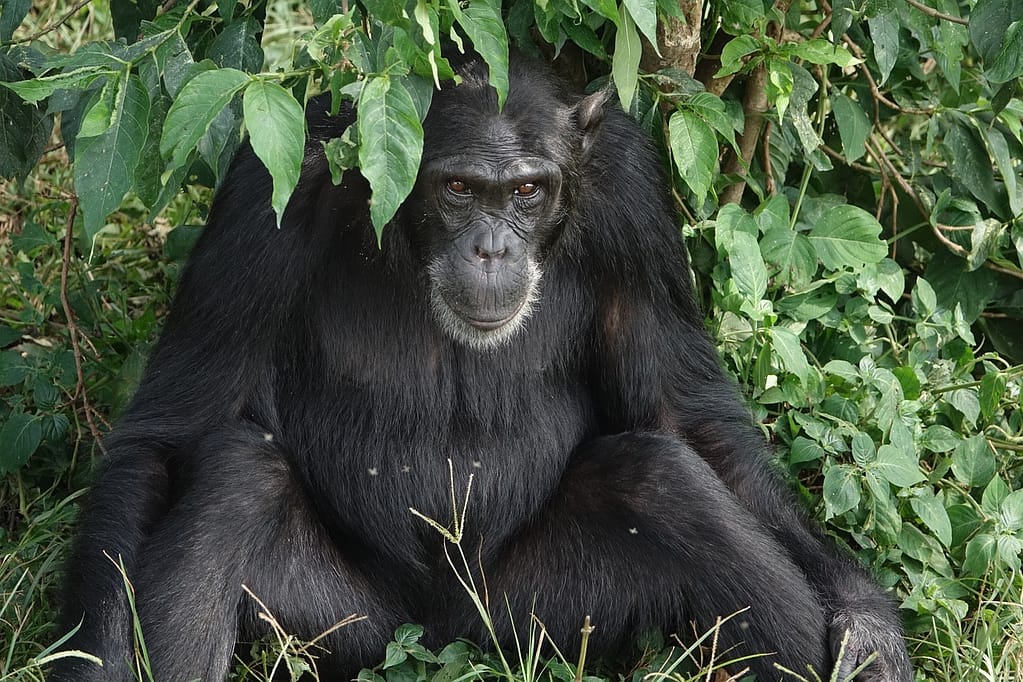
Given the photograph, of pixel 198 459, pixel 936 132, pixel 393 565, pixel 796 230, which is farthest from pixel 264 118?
pixel 936 132

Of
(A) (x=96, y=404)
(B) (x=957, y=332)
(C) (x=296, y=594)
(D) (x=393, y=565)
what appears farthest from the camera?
(A) (x=96, y=404)

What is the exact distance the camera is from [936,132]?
7.00m

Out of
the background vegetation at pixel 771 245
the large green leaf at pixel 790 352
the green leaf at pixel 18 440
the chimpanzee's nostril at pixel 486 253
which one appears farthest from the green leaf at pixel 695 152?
the green leaf at pixel 18 440

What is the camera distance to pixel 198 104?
379cm

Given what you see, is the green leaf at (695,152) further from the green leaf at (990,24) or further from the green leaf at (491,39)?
the green leaf at (491,39)

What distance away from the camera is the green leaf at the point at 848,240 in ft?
20.7

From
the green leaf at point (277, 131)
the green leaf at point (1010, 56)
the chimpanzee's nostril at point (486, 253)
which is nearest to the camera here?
the green leaf at point (277, 131)

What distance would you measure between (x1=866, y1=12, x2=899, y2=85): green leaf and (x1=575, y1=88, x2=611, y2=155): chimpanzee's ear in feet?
3.98

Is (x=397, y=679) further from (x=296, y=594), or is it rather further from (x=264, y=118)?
(x=264, y=118)

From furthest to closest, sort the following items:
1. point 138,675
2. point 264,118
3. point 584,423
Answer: point 584,423 → point 138,675 → point 264,118

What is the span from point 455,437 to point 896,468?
72.3 inches

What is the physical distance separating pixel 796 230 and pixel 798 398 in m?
1.04

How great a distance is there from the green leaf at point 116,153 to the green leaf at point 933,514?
348cm

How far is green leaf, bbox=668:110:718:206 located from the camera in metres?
5.51
